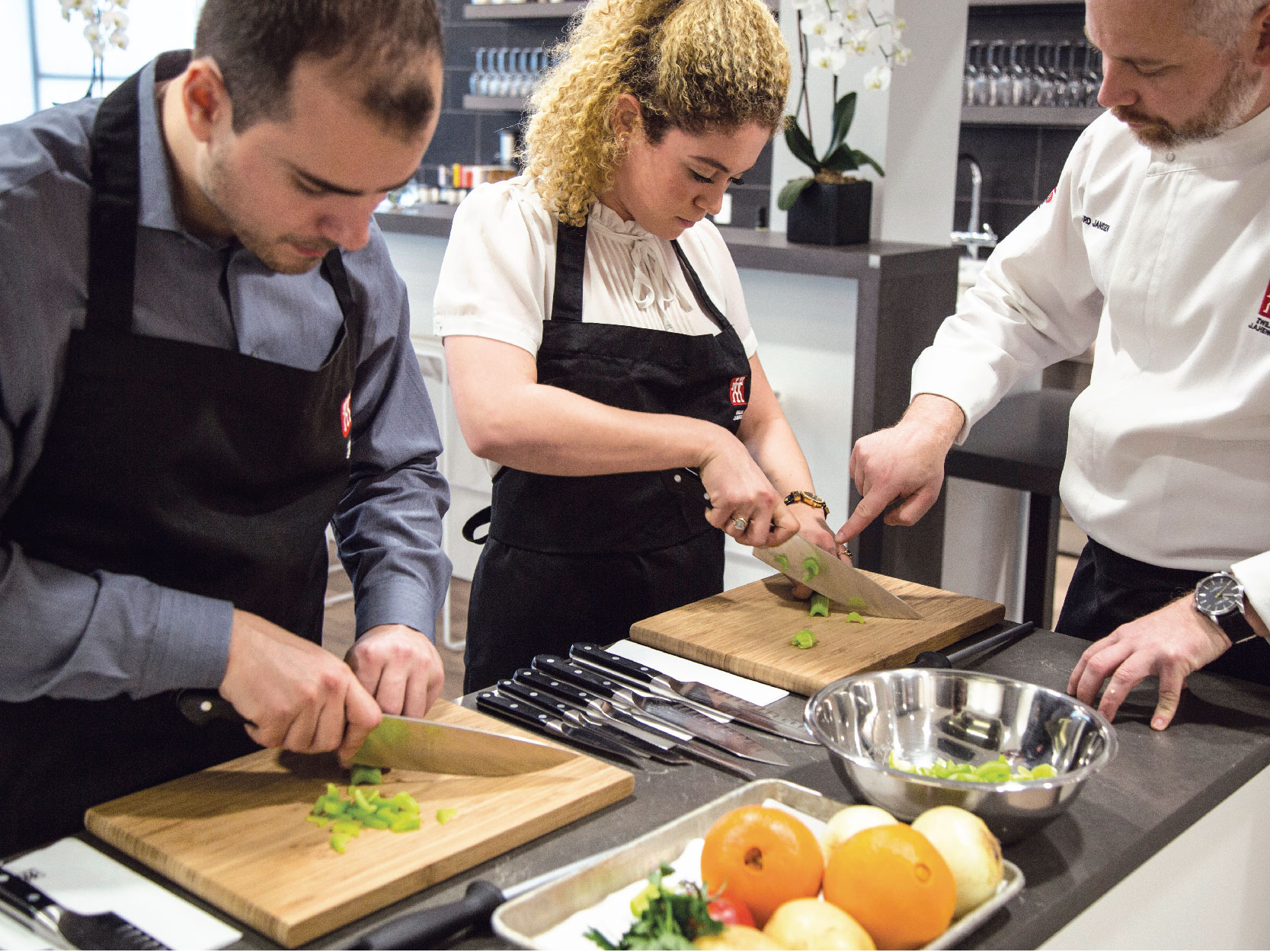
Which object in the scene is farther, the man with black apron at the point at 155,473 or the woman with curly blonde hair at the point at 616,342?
the woman with curly blonde hair at the point at 616,342

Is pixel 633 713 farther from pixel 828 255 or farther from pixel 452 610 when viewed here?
pixel 452 610

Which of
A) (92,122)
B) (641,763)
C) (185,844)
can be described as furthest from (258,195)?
(641,763)

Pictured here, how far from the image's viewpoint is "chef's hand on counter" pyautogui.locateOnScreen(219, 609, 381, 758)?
43.2 inches

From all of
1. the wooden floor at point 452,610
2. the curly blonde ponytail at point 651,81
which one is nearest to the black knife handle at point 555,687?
the curly blonde ponytail at point 651,81

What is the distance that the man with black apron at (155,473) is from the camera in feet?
3.45

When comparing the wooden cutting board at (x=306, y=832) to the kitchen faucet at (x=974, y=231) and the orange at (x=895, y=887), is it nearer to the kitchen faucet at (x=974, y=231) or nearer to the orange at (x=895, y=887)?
the orange at (x=895, y=887)

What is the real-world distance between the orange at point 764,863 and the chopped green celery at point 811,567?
783 mm

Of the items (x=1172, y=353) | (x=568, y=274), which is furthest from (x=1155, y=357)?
(x=568, y=274)

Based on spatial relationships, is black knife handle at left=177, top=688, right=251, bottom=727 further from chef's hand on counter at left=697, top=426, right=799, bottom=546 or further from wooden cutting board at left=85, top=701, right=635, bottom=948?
chef's hand on counter at left=697, top=426, right=799, bottom=546

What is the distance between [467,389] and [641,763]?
62 centimetres

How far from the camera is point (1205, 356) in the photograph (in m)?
1.57

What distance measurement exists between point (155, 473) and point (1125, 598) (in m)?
1.30

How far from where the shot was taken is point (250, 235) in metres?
1.06

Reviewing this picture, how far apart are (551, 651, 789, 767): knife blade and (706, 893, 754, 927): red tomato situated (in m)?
0.35
